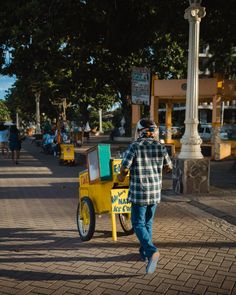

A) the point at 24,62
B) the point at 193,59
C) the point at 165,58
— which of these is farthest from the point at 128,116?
the point at 193,59

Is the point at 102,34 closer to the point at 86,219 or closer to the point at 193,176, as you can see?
the point at 193,176

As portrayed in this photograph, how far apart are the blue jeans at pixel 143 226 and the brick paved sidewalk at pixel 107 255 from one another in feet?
0.95

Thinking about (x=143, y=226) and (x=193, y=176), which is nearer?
(x=143, y=226)

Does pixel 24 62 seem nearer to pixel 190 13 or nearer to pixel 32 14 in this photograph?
pixel 32 14

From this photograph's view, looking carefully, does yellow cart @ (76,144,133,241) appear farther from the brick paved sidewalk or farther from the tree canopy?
the tree canopy

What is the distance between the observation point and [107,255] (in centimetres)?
546

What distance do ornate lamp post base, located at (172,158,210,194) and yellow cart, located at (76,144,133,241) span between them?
11.8ft

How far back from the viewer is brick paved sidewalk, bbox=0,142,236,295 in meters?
4.44

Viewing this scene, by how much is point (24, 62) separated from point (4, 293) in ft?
57.2

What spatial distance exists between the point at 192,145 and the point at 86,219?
4.39 metres

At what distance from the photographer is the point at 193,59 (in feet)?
32.2

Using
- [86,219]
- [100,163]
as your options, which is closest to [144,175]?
[100,163]

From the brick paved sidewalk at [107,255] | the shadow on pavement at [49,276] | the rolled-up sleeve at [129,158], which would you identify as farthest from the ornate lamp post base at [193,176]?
the shadow on pavement at [49,276]

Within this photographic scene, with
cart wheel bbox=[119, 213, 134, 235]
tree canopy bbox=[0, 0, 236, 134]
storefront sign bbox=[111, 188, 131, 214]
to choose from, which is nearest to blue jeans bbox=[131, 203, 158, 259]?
storefront sign bbox=[111, 188, 131, 214]
